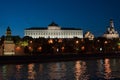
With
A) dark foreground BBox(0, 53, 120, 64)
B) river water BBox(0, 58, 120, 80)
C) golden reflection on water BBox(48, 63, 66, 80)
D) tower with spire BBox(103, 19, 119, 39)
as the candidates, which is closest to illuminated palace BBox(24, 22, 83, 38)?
tower with spire BBox(103, 19, 119, 39)

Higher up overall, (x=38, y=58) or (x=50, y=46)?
(x=50, y=46)

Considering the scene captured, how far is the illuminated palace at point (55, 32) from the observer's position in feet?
564

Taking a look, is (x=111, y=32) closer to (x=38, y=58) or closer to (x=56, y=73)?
(x=38, y=58)

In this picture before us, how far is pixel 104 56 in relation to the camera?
65.6 m

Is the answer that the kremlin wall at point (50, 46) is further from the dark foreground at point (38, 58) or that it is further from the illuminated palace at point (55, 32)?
the illuminated palace at point (55, 32)

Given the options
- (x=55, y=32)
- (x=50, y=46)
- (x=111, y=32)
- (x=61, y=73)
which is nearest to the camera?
(x=61, y=73)

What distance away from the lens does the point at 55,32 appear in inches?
6998

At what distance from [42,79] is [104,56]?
40850 mm

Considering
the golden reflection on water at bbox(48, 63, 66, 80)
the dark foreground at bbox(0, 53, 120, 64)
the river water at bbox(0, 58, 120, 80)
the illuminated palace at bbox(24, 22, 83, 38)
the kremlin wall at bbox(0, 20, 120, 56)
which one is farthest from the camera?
the illuminated palace at bbox(24, 22, 83, 38)

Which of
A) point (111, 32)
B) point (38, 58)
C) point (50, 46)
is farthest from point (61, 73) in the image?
point (111, 32)

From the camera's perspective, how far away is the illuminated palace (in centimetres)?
17188

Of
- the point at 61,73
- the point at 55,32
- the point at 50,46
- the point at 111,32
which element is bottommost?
the point at 61,73

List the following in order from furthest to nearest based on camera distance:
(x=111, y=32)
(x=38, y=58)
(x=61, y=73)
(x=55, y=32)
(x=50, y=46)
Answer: (x=111, y=32) → (x=55, y=32) → (x=50, y=46) → (x=38, y=58) → (x=61, y=73)

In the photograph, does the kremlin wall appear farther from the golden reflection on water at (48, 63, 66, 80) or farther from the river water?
the golden reflection on water at (48, 63, 66, 80)
